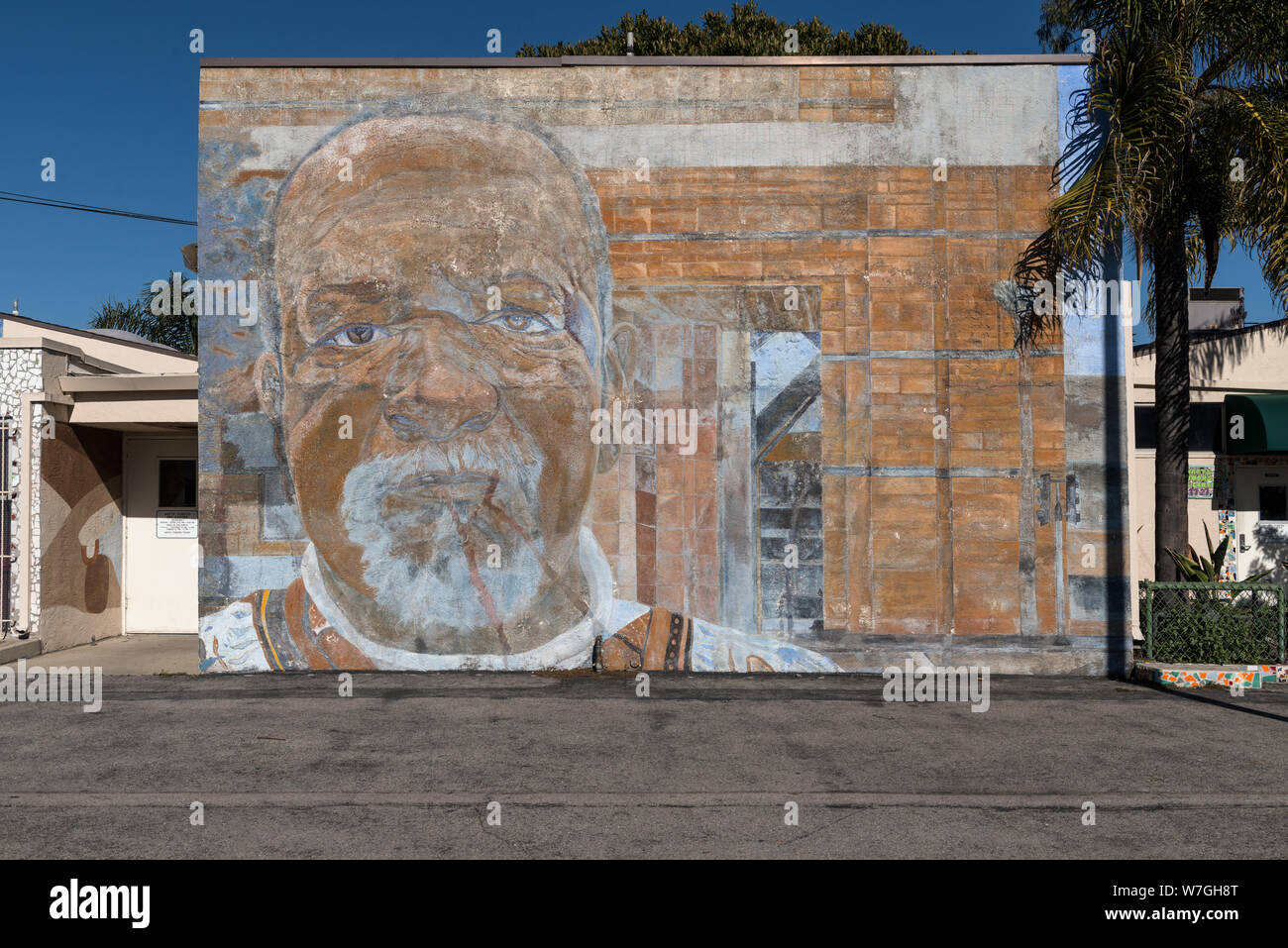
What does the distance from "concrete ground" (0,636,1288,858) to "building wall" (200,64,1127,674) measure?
111 cm

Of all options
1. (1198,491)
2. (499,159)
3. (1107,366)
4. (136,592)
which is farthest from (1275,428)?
(136,592)

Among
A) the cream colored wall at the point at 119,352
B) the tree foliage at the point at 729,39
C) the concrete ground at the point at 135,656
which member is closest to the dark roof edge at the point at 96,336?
the cream colored wall at the point at 119,352

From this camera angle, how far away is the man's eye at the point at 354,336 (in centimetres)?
1170

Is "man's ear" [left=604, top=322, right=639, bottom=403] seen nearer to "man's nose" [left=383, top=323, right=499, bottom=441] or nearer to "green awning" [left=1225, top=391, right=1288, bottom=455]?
"man's nose" [left=383, top=323, right=499, bottom=441]

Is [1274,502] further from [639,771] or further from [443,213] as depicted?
[443,213]

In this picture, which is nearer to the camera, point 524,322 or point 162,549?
point 524,322

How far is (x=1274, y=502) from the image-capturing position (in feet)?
48.9

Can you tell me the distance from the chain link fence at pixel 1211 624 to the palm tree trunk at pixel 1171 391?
40 cm

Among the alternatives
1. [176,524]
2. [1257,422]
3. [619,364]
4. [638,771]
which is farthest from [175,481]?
[1257,422]

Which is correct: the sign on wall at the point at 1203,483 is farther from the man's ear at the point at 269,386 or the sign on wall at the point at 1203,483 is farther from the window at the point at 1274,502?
the man's ear at the point at 269,386

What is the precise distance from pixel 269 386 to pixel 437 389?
2.07 m

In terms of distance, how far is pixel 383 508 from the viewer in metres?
11.7
